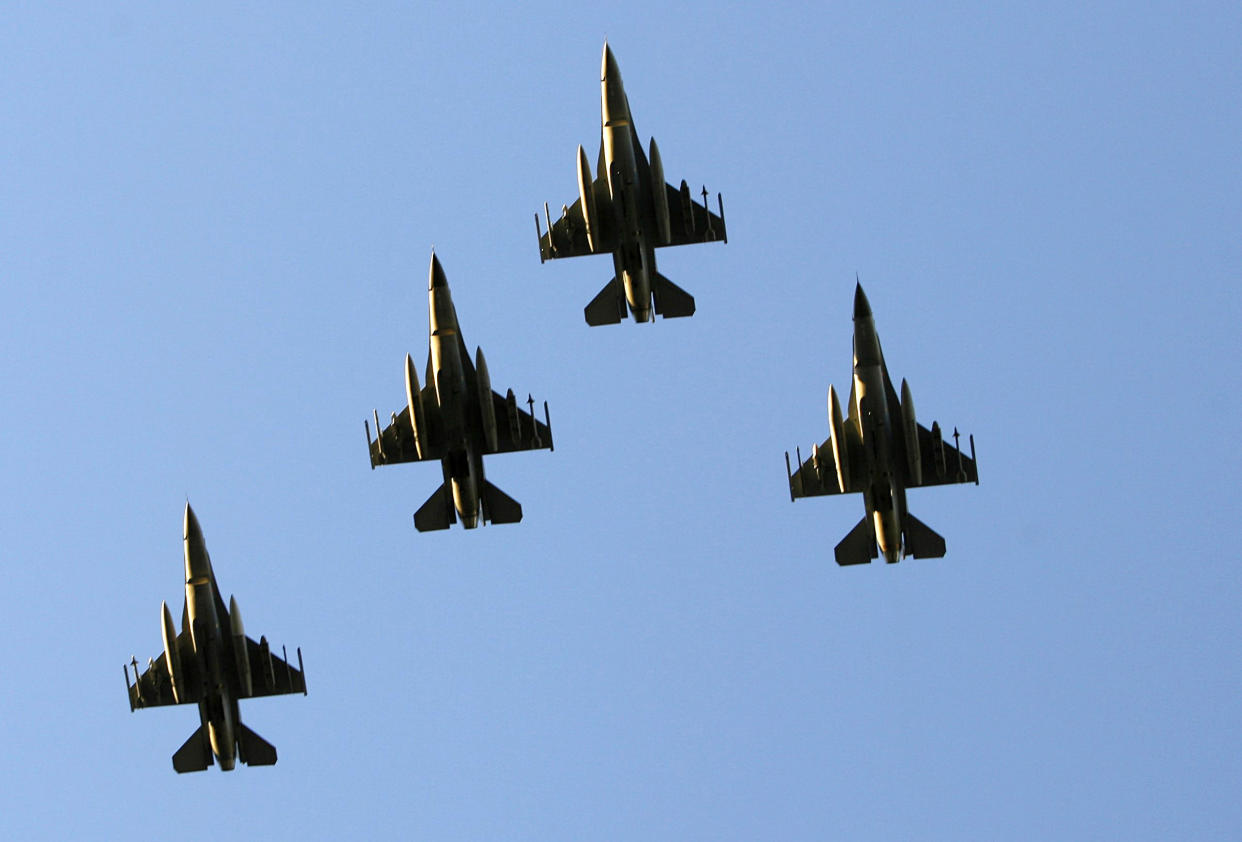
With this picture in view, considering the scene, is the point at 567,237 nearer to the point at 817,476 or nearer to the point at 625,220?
the point at 625,220

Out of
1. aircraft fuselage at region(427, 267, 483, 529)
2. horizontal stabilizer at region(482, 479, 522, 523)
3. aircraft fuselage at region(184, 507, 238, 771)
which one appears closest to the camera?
aircraft fuselage at region(184, 507, 238, 771)

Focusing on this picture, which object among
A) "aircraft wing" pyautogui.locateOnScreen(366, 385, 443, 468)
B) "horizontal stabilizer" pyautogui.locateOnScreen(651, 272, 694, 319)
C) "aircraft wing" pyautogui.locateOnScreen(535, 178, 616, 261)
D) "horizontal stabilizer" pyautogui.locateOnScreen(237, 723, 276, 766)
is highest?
"aircraft wing" pyautogui.locateOnScreen(535, 178, 616, 261)

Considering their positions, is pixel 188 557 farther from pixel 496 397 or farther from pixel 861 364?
pixel 861 364

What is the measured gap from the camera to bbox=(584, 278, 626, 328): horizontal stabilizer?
48.7 m

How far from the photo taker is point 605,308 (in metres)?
48.8

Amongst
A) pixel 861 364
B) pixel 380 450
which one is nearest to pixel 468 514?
pixel 380 450

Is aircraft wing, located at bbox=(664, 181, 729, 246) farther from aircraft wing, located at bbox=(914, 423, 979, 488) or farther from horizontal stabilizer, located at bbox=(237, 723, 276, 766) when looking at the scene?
horizontal stabilizer, located at bbox=(237, 723, 276, 766)

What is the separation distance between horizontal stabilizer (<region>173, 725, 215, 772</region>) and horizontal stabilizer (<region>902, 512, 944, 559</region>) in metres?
15.2

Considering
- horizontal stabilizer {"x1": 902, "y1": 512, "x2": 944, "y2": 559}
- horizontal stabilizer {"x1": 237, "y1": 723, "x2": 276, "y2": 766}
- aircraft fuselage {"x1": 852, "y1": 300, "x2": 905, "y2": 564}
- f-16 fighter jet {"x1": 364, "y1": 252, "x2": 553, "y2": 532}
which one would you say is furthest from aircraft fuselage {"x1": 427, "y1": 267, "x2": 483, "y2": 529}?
horizontal stabilizer {"x1": 902, "y1": 512, "x2": 944, "y2": 559}

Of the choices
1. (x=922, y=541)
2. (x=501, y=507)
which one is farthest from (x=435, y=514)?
(x=922, y=541)

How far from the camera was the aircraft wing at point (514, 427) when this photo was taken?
4662cm

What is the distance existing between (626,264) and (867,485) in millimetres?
6832

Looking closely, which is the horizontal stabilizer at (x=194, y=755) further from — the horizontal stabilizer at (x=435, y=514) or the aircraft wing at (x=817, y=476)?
the aircraft wing at (x=817, y=476)

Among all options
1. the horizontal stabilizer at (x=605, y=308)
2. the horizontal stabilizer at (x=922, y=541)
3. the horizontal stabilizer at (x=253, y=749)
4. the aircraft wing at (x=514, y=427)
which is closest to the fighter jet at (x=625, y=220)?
the horizontal stabilizer at (x=605, y=308)
